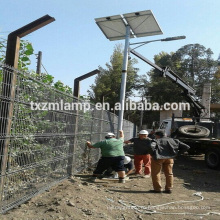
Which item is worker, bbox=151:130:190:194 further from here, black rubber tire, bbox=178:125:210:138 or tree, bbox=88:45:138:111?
tree, bbox=88:45:138:111

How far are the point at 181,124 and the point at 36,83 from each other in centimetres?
979

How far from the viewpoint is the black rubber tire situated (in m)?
11.2

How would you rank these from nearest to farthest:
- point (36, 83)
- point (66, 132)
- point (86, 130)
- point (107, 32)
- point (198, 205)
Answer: point (36, 83), point (198, 205), point (66, 132), point (86, 130), point (107, 32)

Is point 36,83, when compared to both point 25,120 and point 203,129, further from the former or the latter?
point 203,129

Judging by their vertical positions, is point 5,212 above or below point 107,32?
below

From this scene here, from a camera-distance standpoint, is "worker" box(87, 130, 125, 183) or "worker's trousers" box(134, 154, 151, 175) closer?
"worker" box(87, 130, 125, 183)

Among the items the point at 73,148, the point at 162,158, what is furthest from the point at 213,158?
the point at 73,148

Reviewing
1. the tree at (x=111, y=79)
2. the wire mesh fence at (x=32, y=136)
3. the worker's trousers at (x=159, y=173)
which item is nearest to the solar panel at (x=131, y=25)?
the wire mesh fence at (x=32, y=136)

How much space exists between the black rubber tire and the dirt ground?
13.7 ft

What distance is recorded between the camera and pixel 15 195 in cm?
394

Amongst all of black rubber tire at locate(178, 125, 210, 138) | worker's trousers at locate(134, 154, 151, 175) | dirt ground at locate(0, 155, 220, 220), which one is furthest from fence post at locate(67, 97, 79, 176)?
black rubber tire at locate(178, 125, 210, 138)

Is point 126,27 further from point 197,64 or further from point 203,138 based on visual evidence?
point 197,64

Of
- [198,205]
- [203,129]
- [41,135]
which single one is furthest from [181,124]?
[41,135]

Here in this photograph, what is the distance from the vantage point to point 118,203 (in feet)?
16.7
